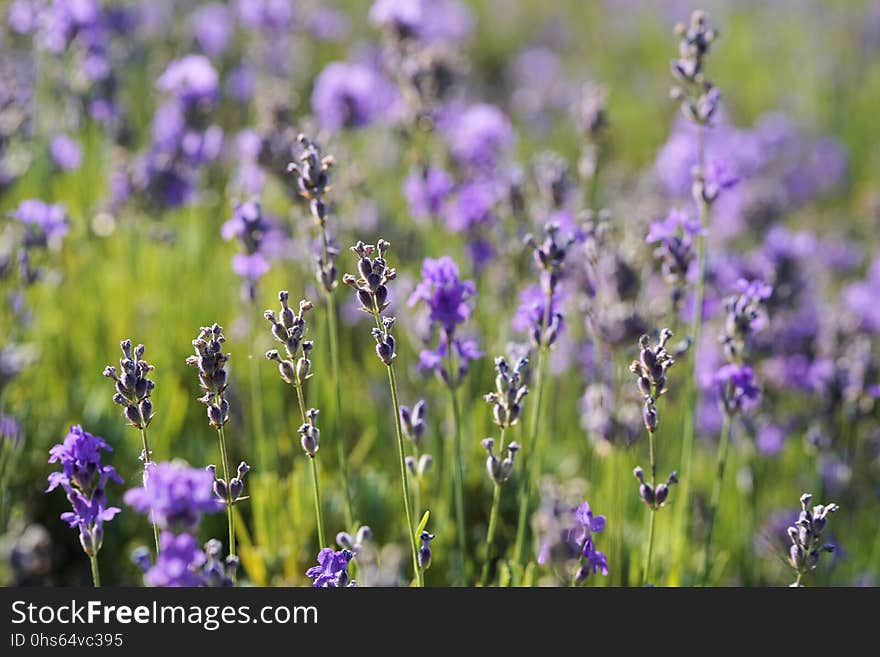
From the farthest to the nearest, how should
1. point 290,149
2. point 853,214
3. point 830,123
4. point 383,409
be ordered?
point 830,123 → point 853,214 → point 383,409 → point 290,149

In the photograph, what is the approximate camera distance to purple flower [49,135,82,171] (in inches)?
140

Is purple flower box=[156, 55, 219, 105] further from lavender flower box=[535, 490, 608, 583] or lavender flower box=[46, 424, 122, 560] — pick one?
lavender flower box=[535, 490, 608, 583]

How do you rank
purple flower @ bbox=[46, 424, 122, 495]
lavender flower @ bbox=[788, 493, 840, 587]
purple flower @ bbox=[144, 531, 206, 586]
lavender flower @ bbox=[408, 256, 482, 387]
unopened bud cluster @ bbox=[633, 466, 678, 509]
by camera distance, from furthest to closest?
lavender flower @ bbox=[408, 256, 482, 387] → unopened bud cluster @ bbox=[633, 466, 678, 509] → lavender flower @ bbox=[788, 493, 840, 587] → purple flower @ bbox=[46, 424, 122, 495] → purple flower @ bbox=[144, 531, 206, 586]

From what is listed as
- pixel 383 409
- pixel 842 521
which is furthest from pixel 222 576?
pixel 842 521

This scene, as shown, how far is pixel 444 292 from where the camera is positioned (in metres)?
2.02

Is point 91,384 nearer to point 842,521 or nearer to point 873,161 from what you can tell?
point 842,521

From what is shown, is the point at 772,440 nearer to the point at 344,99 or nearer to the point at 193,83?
the point at 344,99

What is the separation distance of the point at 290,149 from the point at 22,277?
880 millimetres

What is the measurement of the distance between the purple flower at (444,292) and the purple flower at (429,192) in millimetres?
1175

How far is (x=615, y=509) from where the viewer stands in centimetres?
236

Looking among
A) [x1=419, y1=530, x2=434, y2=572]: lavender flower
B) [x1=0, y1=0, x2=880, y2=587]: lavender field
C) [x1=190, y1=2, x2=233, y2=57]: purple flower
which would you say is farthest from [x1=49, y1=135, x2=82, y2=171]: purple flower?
[x1=419, y1=530, x2=434, y2=572]: lavender flower

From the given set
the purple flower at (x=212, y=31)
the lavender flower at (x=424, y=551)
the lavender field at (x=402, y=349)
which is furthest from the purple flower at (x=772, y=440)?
the purple flower at (x=212, y=31)

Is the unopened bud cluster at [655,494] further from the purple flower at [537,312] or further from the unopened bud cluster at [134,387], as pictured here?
the unopened bud cluster at [134,387]

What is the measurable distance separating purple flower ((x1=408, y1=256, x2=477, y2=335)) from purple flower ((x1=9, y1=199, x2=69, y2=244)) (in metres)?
1.38
